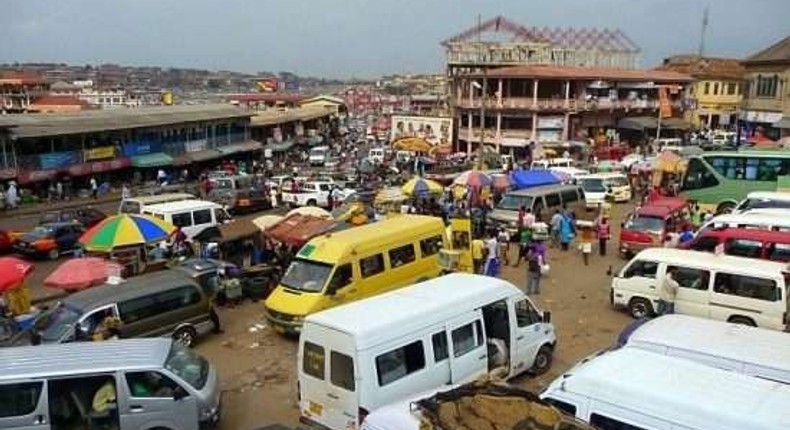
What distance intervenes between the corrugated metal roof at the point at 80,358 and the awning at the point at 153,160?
96.0 feet

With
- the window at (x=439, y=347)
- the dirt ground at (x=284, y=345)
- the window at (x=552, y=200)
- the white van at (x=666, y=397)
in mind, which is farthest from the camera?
the window at (x=552, y=200)

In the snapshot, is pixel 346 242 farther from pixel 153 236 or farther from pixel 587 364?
pixel 587 364

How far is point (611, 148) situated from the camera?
49.8 meters

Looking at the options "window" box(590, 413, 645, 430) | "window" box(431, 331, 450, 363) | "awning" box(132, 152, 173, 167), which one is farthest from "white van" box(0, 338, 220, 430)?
"awning" box(132, 152, 173, 167)

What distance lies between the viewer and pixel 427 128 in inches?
2215

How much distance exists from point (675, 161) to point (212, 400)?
27267 millimetres

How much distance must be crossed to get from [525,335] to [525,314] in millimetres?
350

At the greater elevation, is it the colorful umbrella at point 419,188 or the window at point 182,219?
the colorful umbrella at point 419,188

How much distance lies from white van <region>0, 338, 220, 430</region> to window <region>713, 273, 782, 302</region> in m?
10.3

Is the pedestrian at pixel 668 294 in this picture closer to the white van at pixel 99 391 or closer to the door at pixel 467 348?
the door at pixel 467 348

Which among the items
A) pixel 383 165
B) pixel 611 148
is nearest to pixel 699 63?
pixel 611 148

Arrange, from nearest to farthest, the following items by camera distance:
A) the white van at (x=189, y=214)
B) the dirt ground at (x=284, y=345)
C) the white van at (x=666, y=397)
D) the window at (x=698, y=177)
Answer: the white van at (x=666, y=397) < the dirt ground at (x=284, y=345) < the white van at (x=189, y=214) < the window at (x=698, y=177)

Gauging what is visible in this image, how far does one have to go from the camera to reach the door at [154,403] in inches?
354

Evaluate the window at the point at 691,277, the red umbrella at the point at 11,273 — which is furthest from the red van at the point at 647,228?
the red umbrella at the point at 11,273
